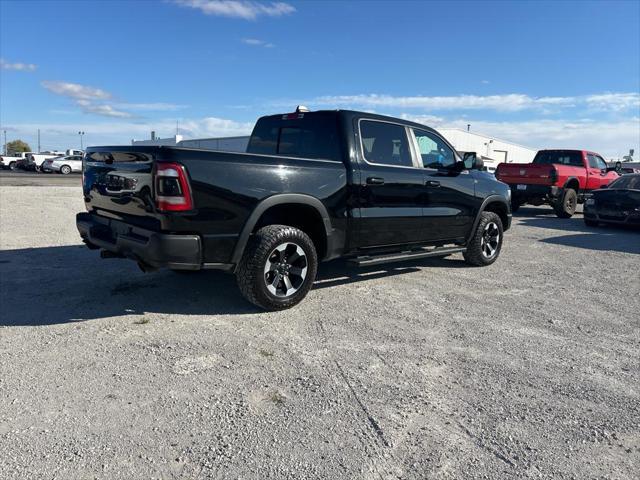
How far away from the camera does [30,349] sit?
365cm

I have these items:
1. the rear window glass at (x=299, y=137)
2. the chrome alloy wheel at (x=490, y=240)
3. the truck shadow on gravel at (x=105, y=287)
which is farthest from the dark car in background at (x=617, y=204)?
the rear window glass at (x=299, y=137)

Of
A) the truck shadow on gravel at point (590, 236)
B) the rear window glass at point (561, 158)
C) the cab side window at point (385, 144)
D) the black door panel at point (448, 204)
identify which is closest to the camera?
the cab side window at point (385, 144)

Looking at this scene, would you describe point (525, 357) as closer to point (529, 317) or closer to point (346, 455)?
point (529, 317)

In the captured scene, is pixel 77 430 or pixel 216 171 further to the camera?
pixel 216 171

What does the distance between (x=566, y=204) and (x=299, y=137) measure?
1084cm

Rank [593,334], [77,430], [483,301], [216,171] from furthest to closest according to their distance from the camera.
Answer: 1. [483,301]
2. [593,334]
3. [216,171]
4. [77,430]

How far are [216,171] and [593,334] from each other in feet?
11.7

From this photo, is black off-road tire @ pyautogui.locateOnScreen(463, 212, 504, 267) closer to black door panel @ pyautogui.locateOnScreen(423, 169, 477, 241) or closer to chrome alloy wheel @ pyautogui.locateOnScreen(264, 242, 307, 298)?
black door panel @ pyautogui.locateOnScreen(423, 169, 477, 241)

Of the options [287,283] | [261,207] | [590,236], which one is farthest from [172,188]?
[590,236]

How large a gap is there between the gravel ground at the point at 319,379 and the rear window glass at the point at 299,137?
1.55 m

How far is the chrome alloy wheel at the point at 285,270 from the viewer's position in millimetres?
4562

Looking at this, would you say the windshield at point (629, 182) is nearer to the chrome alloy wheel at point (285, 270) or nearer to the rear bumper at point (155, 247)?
the chrome alloy wheel at point (285, 270)

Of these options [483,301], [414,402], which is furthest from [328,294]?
[414,402]

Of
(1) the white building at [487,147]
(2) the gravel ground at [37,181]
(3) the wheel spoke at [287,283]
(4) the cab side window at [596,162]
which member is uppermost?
(1) the white building at [487,147]
